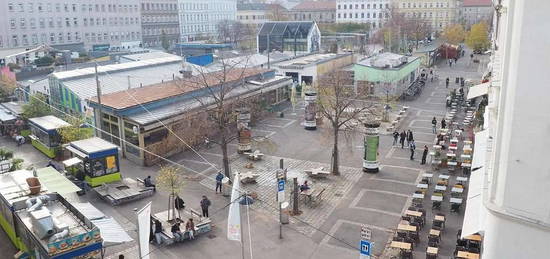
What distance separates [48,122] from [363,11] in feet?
360

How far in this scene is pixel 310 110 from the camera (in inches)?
1374

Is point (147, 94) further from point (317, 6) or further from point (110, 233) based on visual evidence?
point (317, 6)

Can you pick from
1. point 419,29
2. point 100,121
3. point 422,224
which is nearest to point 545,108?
point 422,224

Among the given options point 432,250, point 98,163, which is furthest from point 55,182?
point 432,250

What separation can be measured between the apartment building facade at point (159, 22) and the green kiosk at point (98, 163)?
72.9 meters

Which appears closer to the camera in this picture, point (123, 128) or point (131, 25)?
point (123, 128)

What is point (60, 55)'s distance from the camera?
66062 millimetres

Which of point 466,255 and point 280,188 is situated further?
point 280,188

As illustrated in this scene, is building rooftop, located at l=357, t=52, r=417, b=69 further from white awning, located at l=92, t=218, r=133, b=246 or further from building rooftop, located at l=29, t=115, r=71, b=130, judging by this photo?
white awning, located at l=92, t=218, r=133, b=246

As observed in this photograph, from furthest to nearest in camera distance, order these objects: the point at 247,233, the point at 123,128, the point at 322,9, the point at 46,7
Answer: the point at 322,9, the point at 46,7, the point at 123,128, the point at 247,233

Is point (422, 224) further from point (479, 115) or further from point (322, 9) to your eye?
point (322, 9)

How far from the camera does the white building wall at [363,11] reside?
4988 inches

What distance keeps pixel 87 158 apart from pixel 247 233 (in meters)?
9.78

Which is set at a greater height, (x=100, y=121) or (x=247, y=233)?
(x=100, y=121)
